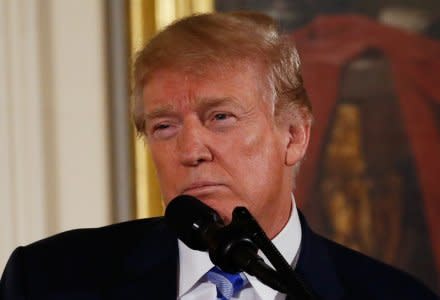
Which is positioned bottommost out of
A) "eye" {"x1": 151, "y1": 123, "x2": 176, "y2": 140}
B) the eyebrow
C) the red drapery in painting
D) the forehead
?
the red drapery in painting

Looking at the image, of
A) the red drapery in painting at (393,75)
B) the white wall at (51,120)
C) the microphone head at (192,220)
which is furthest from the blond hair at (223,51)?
the red drapery in painting at (393,75)

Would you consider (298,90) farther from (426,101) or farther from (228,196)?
(426,101)

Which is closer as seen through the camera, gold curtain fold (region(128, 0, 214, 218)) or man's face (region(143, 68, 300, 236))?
man's face (region(143, 68, 300, 236))

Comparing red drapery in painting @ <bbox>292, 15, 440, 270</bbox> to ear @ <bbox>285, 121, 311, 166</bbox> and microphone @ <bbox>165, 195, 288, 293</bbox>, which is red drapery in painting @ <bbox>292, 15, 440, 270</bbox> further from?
microphone @ <bbox>165, 195, 288, 293</bbox>

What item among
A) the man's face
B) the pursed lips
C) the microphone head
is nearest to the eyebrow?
the man's face

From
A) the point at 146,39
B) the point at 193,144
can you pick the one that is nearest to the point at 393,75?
the point at 146,39

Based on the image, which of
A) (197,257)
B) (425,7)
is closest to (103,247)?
(197,257)

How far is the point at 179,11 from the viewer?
2.84m

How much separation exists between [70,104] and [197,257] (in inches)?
30.4

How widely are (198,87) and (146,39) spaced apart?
78 cm

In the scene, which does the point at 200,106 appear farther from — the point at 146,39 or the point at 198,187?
the point at 146,39

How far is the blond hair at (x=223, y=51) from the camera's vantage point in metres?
2.04

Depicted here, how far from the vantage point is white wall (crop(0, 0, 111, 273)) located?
2.69 m

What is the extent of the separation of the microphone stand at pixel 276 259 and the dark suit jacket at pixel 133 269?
2.10ft
